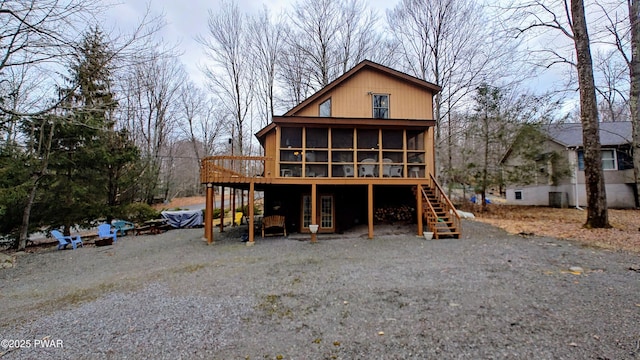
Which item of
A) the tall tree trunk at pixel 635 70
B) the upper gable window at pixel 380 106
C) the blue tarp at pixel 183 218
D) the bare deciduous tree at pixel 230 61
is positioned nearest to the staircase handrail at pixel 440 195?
the upper gable window at pixel 380 106

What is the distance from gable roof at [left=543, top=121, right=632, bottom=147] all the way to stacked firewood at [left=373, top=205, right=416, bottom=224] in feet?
30.7

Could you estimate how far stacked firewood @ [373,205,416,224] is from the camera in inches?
454

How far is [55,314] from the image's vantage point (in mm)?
4000

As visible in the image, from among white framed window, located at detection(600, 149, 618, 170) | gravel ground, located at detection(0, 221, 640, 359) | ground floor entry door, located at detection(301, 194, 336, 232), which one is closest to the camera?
gravel ground, located at detection(0, 221, 640, 359)

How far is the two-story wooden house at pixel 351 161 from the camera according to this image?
30.9 feet

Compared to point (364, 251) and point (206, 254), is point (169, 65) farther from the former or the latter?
point (364, 251)

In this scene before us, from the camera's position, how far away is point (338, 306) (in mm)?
3900

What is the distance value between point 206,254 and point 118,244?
5268 millimetres

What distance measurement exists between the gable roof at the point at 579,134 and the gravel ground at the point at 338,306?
1179 cm

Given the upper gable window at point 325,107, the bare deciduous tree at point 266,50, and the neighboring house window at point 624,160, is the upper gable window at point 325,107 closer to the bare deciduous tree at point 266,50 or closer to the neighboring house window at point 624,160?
the bare deciduous tree at point 266,50

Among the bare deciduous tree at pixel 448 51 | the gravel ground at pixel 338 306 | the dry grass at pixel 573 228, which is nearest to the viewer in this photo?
the gravel ground at pixel 338 306

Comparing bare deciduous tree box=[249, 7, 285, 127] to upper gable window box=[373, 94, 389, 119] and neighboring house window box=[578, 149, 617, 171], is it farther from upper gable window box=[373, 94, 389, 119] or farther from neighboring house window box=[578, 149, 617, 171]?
neighboring house window box=[578, 149, 617, 171]

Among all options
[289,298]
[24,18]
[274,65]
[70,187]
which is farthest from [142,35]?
[274,65]

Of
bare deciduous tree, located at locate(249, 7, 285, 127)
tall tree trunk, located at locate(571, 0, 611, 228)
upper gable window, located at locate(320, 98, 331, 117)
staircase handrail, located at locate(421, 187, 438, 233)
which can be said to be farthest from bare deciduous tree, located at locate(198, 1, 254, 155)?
tall tree trunk, located at locate(571, 0, 611, 228)
